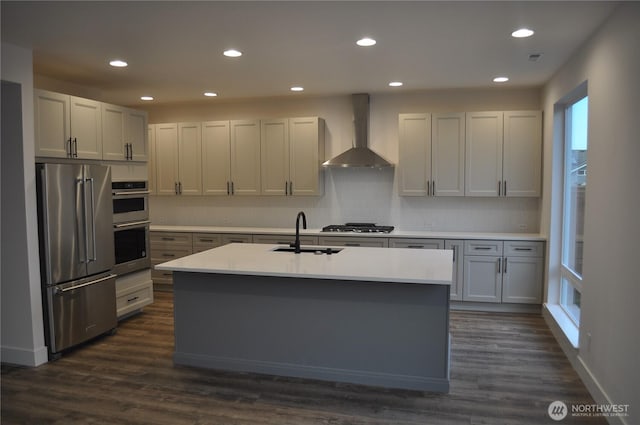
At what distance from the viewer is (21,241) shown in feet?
12.6

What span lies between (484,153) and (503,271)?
4.58 ft

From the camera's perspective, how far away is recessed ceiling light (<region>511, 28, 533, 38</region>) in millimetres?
3424

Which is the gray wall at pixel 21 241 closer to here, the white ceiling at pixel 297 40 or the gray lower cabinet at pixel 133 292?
the white ceiling at pixel 297 40

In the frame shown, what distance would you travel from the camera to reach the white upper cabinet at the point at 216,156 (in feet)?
20.9

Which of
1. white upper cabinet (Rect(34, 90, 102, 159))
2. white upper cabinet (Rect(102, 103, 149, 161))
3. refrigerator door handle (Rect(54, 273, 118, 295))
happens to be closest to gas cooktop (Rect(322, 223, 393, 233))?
white upper cabinet (Rect(102, 103, 149, 161))

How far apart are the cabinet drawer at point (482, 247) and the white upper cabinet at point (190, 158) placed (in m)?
3.61

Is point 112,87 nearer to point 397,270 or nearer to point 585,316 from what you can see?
point 397,270

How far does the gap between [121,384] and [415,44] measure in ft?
11.5

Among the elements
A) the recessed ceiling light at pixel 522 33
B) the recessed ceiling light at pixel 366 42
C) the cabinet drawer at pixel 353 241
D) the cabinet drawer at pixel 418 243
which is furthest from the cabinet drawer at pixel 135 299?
the recessed ceiling light at pixel 522 33

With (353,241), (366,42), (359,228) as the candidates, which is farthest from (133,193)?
(366,42)

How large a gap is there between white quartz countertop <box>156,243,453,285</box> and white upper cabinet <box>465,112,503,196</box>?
187 centimetres

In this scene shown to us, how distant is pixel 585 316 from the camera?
350 cm

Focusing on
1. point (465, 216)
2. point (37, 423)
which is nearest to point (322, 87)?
point (465, 216)

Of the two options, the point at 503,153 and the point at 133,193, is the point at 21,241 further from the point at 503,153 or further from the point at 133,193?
the point at 503,153
